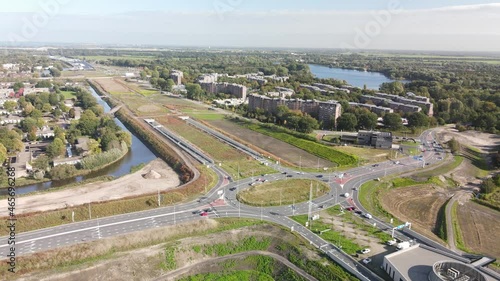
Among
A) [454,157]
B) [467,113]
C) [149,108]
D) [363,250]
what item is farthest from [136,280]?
[467,113]

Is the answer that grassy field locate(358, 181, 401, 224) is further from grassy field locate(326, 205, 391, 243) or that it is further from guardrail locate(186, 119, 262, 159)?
guardrail locate(186, 119, 262, 159)

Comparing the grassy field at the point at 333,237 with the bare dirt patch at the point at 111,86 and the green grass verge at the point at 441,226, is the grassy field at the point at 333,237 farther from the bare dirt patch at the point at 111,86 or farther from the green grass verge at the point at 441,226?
the bare dirt patch at the point at 111,86

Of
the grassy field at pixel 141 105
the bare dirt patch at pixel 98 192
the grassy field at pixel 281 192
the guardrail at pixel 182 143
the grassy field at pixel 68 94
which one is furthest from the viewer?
the grassy field at pixel 68 94

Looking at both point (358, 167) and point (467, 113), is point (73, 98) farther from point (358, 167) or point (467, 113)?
point (467, 113)

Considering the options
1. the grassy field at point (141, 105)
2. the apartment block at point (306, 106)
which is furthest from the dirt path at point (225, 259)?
the grassy field at point (141, 105)

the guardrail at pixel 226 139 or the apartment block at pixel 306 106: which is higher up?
the apartment block at pixel 306 106

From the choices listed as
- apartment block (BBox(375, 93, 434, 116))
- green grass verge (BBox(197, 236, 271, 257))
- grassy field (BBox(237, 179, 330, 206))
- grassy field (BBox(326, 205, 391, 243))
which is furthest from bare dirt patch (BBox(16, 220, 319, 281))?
apartment block (BBox(375, 93, 434, 116))
